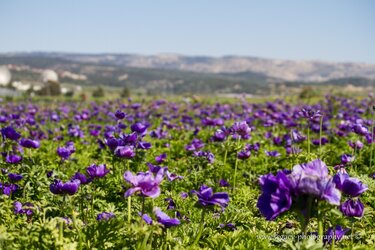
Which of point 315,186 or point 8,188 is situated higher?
point 315,186

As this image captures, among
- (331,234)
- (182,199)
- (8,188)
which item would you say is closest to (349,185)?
(331,234)

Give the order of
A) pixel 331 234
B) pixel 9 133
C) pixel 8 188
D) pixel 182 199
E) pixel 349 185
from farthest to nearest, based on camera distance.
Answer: pixel 9 133
pixel 182 199
pixel 8 188
pixel 331 234
pixel 349 185

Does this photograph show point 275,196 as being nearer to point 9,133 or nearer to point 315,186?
point 315,186

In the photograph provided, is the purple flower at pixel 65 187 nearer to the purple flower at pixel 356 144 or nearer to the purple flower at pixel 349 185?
the purple flower at pixel 349 185

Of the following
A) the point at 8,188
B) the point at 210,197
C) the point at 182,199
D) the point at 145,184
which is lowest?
the point at 182,199

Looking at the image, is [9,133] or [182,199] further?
[9,133]

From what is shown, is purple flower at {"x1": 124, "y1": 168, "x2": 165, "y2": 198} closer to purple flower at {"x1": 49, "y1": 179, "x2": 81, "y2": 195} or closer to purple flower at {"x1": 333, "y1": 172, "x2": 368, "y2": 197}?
purple flower at {"x1": 49, "y1": 179, "x2": 81, "y2": 195}

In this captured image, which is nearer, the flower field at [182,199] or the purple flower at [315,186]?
the purple flower at [315,186]

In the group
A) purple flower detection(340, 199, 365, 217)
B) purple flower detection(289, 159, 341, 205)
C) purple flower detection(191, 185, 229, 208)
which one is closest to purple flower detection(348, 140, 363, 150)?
purple flower detection(340, 199, 365, 217)

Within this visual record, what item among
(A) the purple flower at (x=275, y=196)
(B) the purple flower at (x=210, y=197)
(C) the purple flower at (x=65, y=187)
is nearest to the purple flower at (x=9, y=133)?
(C) the purple flower at (x=65, y=187)

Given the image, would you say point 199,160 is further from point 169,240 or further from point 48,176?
point 169,240

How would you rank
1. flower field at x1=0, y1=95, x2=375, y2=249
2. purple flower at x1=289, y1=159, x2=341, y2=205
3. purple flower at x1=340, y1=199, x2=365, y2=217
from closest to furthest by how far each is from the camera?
1. purple flower at x1=289, y1=159, x2=341, y2=205
2. flower field at x1=0, y1=95, x2=375, y2=249
3. purple flower at x1=340, y1=199, x2=365, y2=217

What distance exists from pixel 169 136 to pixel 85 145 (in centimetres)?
211

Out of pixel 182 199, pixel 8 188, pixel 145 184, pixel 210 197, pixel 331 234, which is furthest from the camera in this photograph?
pixel 182 199
